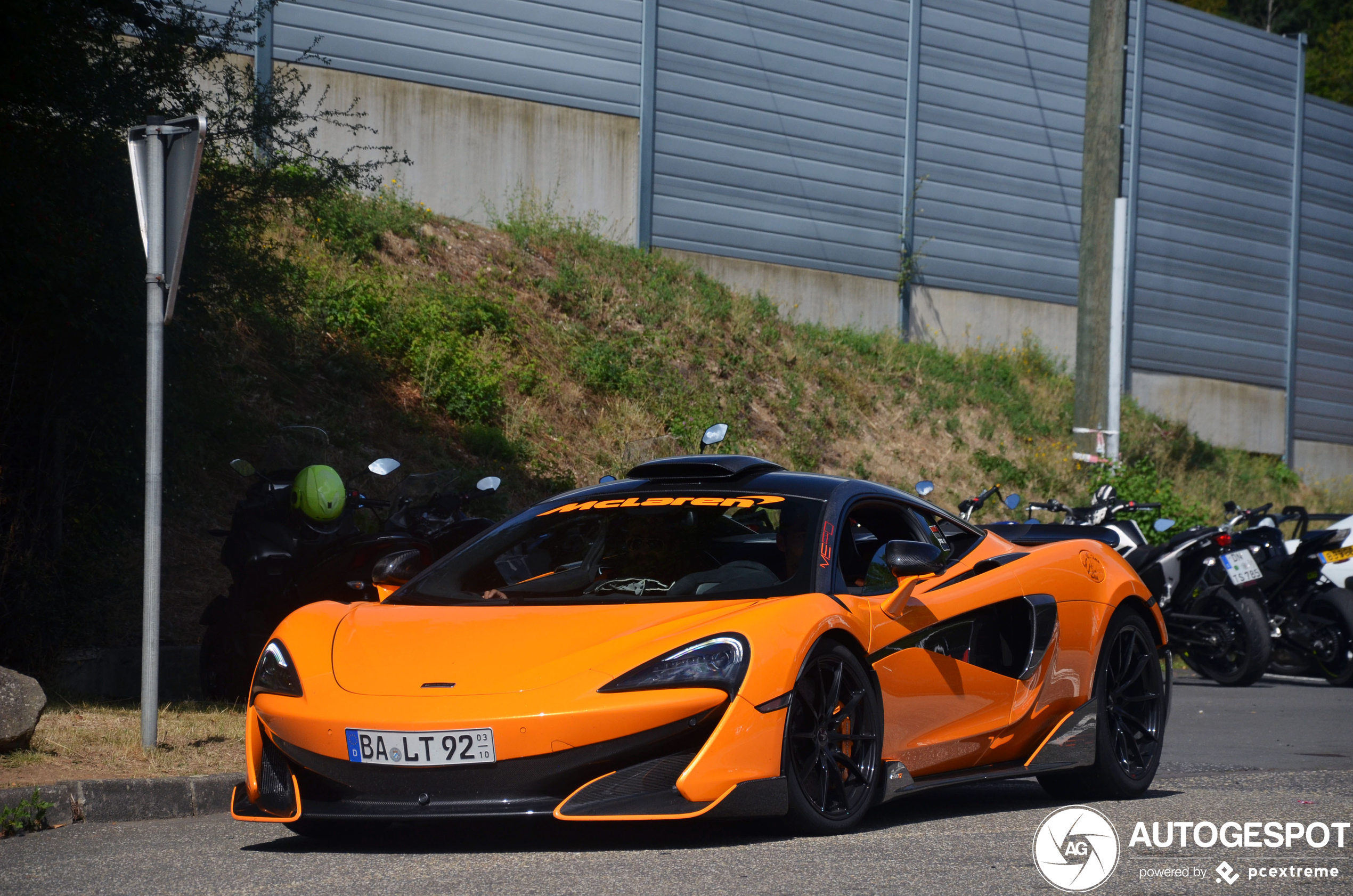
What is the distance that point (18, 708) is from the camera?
6.25 meters

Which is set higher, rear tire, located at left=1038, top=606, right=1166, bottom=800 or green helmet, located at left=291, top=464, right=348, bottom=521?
green helmet, located at left=291, top=464, right=348, bottom=521

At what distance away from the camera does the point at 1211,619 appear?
11648 millimetres

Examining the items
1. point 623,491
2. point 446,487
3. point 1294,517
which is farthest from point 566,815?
point 1294,517

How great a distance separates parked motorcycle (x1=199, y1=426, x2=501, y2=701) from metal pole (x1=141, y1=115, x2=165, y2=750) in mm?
1596

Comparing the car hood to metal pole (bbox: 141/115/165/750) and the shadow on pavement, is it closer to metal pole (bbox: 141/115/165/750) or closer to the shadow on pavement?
the shadow on pavement

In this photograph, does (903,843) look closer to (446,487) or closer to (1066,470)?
(446,487)

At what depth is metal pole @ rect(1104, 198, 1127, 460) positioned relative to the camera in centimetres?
1523

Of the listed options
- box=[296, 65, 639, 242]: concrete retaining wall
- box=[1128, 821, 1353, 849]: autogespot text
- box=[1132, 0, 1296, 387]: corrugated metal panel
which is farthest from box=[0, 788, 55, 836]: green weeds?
box=[1132, 0, 1296, 387]: corrugated metal panel

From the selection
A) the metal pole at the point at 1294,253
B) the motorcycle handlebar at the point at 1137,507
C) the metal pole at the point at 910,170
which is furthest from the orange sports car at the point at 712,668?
the metal pole at the point at 1294,253

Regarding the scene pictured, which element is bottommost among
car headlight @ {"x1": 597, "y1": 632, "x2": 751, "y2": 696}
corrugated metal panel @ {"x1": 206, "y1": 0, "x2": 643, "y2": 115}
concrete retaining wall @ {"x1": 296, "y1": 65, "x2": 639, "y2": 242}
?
car headlight @ {"x1": 597, "y1": 632, "x2": 751, "y2": 696}

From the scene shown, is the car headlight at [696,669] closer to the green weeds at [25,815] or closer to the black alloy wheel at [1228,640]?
the green weeds at [25,815]

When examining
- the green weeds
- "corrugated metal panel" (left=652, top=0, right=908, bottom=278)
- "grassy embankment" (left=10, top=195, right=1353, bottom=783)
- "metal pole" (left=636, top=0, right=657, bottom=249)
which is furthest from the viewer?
"corrugated metal panel" (left=652, top=0, right=908, bottom=278)

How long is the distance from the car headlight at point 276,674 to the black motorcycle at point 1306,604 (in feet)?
30.0

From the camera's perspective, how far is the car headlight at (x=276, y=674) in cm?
492
